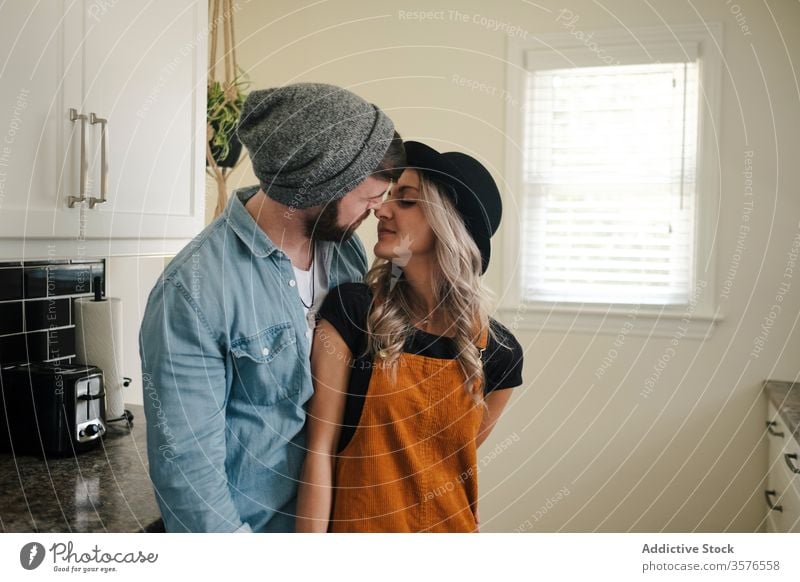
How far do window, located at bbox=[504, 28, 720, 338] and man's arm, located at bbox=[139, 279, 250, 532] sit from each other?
0.36m

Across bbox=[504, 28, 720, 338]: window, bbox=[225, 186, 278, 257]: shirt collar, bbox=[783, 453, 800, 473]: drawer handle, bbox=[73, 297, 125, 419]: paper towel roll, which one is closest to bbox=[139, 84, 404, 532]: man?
bbox=[225, 186, 278, 257]: shirt collar

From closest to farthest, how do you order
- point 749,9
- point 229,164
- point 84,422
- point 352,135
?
point 352,135, point 749,9, point 229,164, point 84,422

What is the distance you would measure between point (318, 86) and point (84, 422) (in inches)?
25.5

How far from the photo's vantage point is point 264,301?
0.81 m

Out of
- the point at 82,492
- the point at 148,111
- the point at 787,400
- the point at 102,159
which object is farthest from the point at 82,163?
the point at 787,400

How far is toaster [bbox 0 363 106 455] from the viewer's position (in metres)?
1.09

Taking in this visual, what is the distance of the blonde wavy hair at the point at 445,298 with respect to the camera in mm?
820

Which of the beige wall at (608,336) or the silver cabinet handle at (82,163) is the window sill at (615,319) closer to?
the beige wall at (608,336)

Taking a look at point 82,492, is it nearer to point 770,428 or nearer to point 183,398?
point 183,398

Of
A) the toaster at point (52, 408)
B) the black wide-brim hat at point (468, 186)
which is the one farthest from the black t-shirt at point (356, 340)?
the toaster at point (52, 408)

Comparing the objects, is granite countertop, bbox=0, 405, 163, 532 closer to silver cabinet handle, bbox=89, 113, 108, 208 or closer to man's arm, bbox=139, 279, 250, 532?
man's arm, bbox=139, 279, 250, 532

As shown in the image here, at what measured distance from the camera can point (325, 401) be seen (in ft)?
2.69
